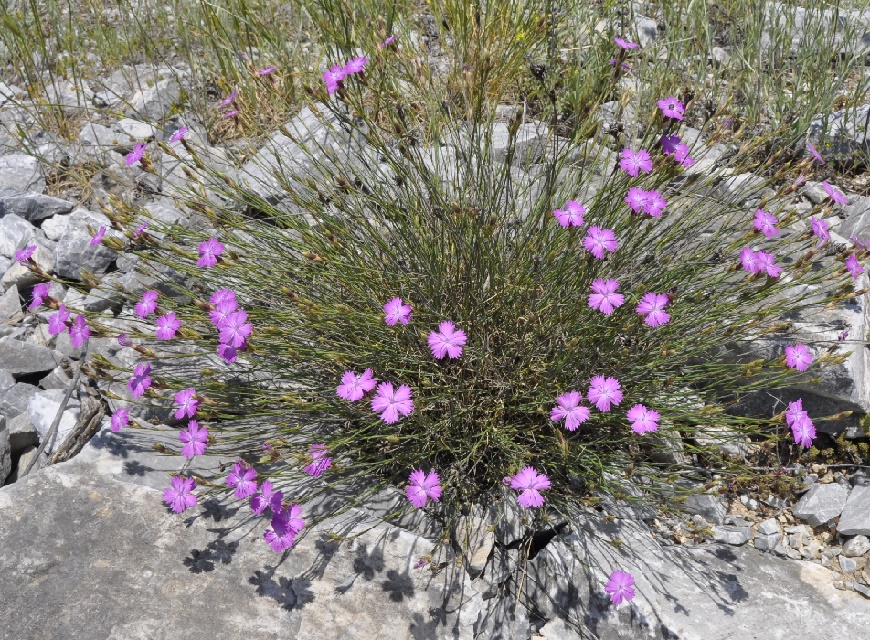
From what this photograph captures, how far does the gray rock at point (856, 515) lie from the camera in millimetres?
2688

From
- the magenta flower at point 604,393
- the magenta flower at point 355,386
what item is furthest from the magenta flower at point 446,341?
the magenta flower at point 604,393

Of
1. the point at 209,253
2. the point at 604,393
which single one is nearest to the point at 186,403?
the point at 209,253

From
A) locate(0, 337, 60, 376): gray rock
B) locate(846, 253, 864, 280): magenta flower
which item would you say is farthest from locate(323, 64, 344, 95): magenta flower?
locate(846, 253, 864, 280): magenta flower

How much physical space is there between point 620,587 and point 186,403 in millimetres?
1643

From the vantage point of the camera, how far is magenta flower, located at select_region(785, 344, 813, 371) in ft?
8.43

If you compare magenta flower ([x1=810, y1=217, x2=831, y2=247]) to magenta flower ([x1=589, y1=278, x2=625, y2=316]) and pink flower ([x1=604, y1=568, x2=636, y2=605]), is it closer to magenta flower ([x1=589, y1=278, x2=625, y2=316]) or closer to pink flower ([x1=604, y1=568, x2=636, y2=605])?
magenta flower ([x1=589, y1=278, x2=625, y2=316])

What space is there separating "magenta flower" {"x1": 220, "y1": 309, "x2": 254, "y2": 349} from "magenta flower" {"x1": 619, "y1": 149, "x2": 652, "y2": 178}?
145cm

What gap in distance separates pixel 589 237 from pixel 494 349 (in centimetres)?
68

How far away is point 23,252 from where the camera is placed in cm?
279

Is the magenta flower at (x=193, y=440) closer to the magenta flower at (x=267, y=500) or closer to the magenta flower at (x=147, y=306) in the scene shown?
the magenta flower at (x=267, y=500)

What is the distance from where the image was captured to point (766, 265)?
2.50m

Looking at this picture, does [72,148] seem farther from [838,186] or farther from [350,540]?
[838,186]

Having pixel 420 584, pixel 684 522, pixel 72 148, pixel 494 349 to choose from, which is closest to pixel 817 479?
pixel 684 522

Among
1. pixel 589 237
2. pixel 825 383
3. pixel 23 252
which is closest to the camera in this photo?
pixel 589 237
